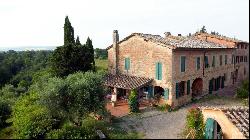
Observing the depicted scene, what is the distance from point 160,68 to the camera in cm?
2858

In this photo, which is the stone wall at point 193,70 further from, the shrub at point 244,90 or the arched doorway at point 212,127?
the arched doorway at point 212,127

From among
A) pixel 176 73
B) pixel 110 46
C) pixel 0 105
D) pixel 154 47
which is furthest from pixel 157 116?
pixel 0 105

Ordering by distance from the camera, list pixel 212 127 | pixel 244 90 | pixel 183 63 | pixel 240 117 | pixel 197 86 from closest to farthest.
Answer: pixel 240 117 → pixel 212 127 → pixel 244 90 → pixel 183 63 → pixel 197 86

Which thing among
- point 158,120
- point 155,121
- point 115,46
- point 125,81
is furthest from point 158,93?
point 115,46

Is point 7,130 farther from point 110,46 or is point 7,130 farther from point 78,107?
point 110,46

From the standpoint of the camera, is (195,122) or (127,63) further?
(127,63)

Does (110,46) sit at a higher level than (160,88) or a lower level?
higher

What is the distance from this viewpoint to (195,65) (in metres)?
31.1

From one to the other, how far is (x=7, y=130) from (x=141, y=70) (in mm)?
12921

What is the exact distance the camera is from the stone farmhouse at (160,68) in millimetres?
28047

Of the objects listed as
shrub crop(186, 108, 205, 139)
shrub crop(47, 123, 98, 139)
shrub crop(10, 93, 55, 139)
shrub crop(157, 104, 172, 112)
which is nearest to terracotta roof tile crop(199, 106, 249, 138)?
shrub crop(186, 108, 205, 139)

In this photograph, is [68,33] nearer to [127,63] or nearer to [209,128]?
[127,63]

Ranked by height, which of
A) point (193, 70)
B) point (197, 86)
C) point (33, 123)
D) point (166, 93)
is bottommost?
point (33, 123)

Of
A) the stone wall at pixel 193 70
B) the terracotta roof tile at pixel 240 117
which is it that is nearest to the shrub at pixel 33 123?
the terracotta roof tile at pixel 240 117
